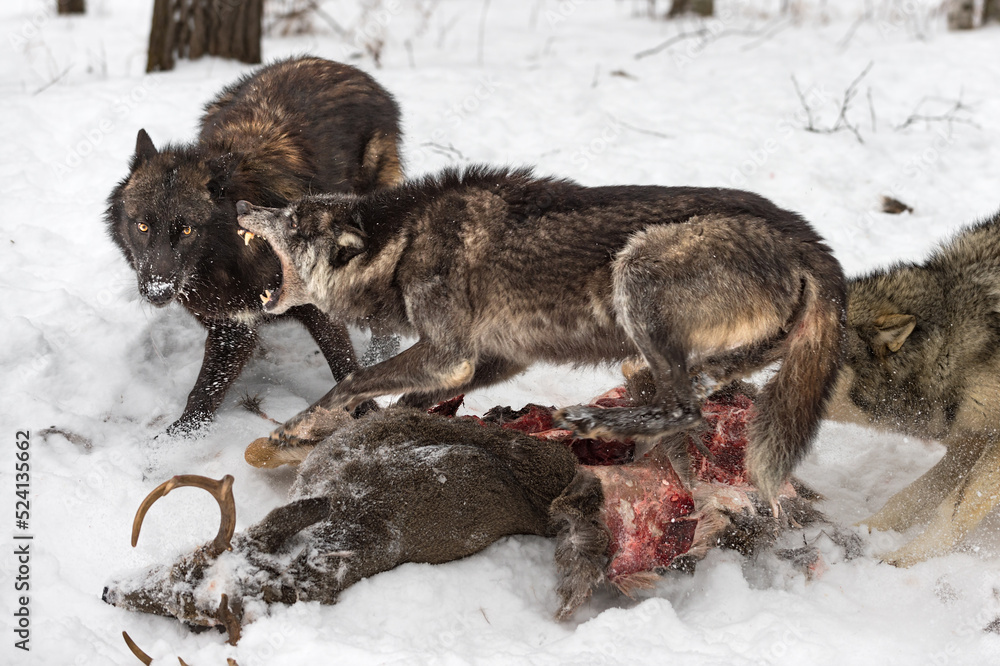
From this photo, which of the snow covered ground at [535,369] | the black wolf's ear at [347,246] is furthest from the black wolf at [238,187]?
the black wolf's ear at [347,246]

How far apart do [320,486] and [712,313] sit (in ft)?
6.43

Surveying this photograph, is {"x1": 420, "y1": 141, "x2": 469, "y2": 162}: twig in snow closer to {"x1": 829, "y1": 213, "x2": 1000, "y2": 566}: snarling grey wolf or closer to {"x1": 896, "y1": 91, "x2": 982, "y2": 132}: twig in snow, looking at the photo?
{"x1": 829, "y1": 213, "x2": 1000, "y2": 566}: snarling grey wolf

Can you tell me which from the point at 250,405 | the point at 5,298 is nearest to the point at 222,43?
the point at 5,298

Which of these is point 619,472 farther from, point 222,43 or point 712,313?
point 222,43

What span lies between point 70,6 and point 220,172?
8.73 meters

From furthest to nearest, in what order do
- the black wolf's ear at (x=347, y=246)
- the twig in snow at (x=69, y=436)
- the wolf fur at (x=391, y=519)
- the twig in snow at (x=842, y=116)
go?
the twig in snow at (x=842, y=116) → the twig in snow at (x=69, y=436) → the black wolf's ear at (x=347, y=246) → the wolf fur at (x=391, y=519)

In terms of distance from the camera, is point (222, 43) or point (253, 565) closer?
point (253, 565)

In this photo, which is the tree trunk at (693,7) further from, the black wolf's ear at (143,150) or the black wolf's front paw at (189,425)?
the black wolf's front paw at (189,425)

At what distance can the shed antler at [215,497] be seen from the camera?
2961 mm

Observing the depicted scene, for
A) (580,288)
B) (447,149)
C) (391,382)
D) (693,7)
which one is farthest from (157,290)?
(693,7)

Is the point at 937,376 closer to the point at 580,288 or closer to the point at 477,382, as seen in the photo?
the point at 580,288

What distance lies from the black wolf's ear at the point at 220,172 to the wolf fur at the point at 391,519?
179 cm

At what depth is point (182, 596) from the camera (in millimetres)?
3262

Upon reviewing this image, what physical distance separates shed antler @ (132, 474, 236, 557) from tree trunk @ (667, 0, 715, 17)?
11168mm
